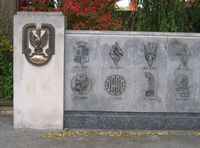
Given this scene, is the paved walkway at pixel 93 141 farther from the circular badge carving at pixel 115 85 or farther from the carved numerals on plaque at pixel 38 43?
the carved numerals on plaque at pixel 38 43

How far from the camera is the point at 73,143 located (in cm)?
809

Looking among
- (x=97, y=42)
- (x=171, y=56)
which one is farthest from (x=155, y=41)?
(x=97, y=42)

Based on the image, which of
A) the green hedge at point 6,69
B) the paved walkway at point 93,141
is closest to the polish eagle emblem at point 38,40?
the paved walkway at point 93,141

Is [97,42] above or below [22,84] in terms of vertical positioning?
above

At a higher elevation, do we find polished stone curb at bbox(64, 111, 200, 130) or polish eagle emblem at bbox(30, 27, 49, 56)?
polish eagle emblem at bbox(30, 27, 49, 56)

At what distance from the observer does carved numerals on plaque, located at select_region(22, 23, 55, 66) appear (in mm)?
8812

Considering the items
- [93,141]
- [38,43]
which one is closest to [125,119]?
[93,141]

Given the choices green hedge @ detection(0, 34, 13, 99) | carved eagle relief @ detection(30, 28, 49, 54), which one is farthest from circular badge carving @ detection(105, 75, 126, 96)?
green hedge @ detection(0, 34, 13, 99)

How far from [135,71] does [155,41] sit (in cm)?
64

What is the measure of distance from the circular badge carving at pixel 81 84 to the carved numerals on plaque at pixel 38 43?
1.98 ft

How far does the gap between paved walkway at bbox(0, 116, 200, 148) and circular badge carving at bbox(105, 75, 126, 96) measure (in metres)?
0.89

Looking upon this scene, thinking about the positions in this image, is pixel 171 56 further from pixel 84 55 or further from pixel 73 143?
pixel 73 143

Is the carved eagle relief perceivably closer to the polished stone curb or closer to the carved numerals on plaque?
the carved numerals on plaque

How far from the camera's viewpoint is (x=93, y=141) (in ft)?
27.0
